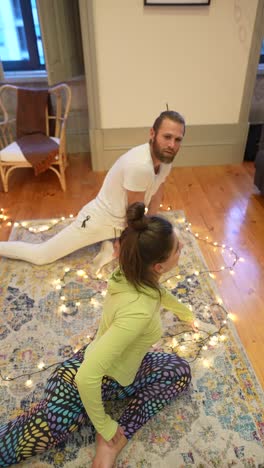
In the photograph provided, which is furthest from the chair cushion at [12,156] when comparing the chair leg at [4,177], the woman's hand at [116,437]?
the woman's hand at [116,437]

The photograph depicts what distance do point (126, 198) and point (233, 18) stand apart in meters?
1.80

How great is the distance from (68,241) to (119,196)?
0.40 metres

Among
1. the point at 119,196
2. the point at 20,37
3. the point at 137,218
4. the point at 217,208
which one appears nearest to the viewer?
the point at 137,218

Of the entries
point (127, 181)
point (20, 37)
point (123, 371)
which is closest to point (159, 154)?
point (127, 181)

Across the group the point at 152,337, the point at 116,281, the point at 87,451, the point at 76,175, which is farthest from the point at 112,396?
the point at 76,175

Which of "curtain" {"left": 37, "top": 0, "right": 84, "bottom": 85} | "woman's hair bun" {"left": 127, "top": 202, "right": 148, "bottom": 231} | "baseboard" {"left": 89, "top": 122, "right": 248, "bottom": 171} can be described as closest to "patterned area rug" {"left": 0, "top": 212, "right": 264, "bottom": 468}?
"woman's hair bun" {"left": 127, "top": 202, "right": 148, "bottom": 231}

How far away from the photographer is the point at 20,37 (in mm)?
3236

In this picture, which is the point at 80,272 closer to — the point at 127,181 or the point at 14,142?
the point at 127,181

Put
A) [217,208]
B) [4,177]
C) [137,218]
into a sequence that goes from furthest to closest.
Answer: [4,177] < [217,208] < [137,218]

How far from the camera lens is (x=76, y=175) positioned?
305 cm

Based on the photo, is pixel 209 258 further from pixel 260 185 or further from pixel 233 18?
pixel 233 18

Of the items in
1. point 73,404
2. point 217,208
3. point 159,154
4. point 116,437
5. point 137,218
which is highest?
point 137,218

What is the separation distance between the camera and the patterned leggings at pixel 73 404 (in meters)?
1.09

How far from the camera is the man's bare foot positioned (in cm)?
112
